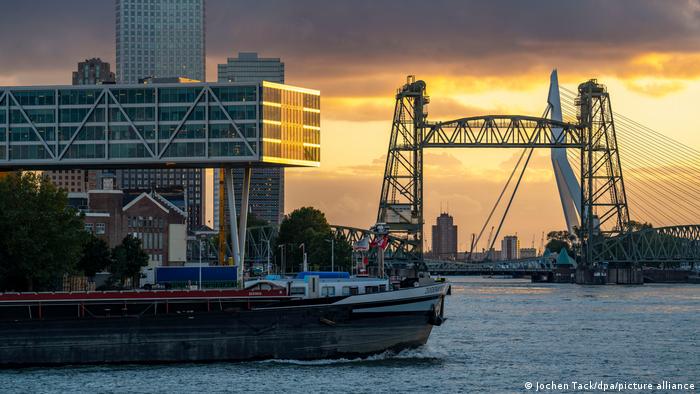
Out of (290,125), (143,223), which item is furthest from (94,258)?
(143,223)

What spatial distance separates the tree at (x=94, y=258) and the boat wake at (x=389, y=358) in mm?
64306

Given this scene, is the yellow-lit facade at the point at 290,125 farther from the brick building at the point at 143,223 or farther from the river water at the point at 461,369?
the brick building at the point at 143,223

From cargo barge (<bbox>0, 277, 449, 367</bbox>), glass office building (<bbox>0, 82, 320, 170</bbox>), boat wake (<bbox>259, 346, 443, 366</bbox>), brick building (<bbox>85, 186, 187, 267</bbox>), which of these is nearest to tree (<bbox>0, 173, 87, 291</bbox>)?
glass office building (<bbox>0, 82, 320, 170</bbox>)

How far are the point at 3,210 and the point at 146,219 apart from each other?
68.8 metres

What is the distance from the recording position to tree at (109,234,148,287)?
486ft

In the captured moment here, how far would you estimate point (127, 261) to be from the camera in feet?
500

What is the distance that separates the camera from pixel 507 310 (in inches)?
5679

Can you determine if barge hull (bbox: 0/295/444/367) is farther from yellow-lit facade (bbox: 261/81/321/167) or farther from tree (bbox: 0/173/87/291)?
→ yellow-lit facade (bbox: 261/81/321/167)

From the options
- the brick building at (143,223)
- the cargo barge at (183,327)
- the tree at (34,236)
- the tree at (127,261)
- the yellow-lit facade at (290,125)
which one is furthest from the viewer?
the brick building at (143,223)

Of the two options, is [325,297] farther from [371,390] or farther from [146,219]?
[146,219]

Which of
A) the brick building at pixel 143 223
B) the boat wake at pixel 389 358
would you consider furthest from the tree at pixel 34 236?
the brick building at pixel 143 223

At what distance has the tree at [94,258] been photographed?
142125 mm

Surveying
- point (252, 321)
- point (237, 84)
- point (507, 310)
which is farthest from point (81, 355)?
point (507, 310)

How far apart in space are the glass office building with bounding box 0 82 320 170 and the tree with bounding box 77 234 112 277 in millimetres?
8146
